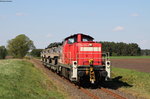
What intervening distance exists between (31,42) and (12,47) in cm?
959

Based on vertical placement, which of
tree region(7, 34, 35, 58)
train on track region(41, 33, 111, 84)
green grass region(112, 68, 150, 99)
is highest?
tree region(7, 34, 35, 58)

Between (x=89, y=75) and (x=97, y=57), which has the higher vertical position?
(x=97, y=57)

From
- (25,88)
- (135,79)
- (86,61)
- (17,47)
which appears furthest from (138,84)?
(17,47)

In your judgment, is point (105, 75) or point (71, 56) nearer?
point (105, 75)

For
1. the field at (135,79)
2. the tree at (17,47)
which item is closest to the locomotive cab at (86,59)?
the field at (135,79)

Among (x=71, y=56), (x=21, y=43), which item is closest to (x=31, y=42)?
(x=21, y=43)

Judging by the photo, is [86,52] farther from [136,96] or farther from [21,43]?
[21,43]

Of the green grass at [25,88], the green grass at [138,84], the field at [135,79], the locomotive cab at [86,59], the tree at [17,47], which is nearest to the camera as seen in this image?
the green grass at [25,88]

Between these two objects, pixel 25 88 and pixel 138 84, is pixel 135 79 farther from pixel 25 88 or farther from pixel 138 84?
pixel 25 88

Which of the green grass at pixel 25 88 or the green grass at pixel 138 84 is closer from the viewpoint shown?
the green grass at pixel 25 88

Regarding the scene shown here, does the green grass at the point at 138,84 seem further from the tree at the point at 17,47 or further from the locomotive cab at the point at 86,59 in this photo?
the tree at the point at 17,47

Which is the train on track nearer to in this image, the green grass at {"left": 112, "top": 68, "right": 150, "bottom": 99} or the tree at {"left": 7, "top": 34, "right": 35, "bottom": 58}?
the green grass at {"left": 112, "top": 68, "right": 150, "bottom": 99}

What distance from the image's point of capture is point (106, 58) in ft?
50.3

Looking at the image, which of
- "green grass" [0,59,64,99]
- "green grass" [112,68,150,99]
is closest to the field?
"green grass" [112,68,150,99]
